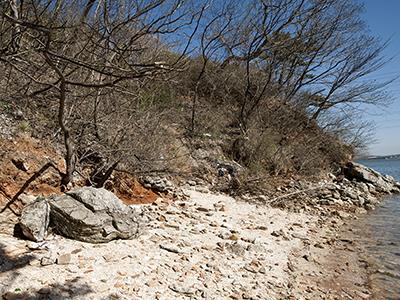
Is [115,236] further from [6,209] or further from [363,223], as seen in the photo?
[363,223]

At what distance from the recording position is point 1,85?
181 inches

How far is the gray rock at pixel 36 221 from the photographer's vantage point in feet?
10.8

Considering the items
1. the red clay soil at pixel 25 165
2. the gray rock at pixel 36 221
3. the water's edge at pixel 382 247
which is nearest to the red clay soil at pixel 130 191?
the red clay soil at pixel 25 165

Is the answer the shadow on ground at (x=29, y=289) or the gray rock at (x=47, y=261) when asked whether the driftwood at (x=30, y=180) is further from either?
the gray rock at (x=47, y=261)

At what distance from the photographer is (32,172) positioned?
454 centimetres

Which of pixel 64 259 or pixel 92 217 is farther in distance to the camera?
pixel 92 217

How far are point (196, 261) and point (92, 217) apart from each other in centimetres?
126

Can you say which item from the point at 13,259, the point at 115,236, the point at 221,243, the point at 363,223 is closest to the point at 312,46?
the point at 363,223

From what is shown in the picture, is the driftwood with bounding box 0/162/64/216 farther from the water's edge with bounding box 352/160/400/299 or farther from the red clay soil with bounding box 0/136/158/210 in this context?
the water's edge with bounding box 352/160/400/299

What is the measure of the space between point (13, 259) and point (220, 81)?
37.2 ft

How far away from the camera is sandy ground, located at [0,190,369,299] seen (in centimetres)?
283

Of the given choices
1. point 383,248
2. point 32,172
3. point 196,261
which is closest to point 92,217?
point 196,261

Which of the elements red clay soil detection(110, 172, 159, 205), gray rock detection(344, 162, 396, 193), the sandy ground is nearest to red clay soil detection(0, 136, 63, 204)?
the sandy ground

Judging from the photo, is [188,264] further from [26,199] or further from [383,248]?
[383,248]
